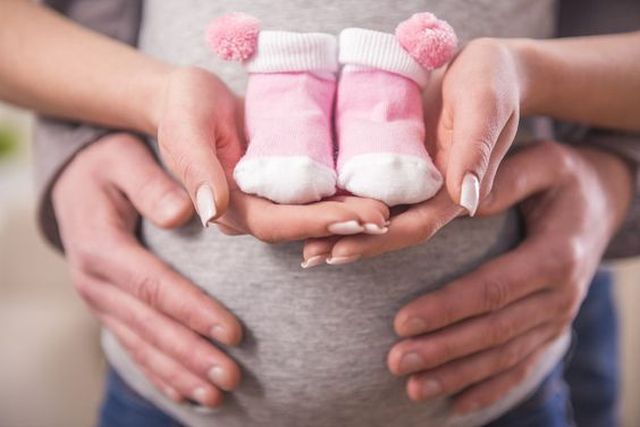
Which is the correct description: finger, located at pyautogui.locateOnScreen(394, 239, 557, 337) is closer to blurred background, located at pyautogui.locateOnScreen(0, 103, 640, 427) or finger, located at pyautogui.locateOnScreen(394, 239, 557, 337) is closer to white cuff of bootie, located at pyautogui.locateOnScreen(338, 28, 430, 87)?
white cuff of bootie, located at pyautogui.locateOnScreen(338, 28, 430, 87)

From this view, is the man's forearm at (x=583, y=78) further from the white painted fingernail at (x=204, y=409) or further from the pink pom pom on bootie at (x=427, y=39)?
the white painted fingernail at (x=204, y=409)

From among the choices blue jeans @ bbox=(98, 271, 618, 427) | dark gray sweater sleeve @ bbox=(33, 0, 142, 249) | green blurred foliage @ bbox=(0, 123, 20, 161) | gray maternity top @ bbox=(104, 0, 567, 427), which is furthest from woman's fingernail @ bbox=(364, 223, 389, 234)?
green blurred foliage @ bbox=(0, 123, 20, 161)

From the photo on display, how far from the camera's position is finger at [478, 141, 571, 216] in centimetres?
61

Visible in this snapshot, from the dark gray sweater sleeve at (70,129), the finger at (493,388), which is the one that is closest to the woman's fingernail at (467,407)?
the finger at (493,388)

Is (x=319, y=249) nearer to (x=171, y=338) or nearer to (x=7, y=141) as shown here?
(x=171, y=338)

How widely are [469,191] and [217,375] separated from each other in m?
0.27

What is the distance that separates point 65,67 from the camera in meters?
0.68

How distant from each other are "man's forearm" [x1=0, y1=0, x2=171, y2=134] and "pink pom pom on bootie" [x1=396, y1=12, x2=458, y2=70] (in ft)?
0.71

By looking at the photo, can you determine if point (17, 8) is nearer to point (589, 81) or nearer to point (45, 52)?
point (45, 52)

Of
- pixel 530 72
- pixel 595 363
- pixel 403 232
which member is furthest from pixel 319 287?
pixel 595 363

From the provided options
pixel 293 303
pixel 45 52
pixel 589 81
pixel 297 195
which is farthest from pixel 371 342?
pixel 45 52

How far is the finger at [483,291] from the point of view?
59cm

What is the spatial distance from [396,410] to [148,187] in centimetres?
28

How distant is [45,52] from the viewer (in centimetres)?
69
